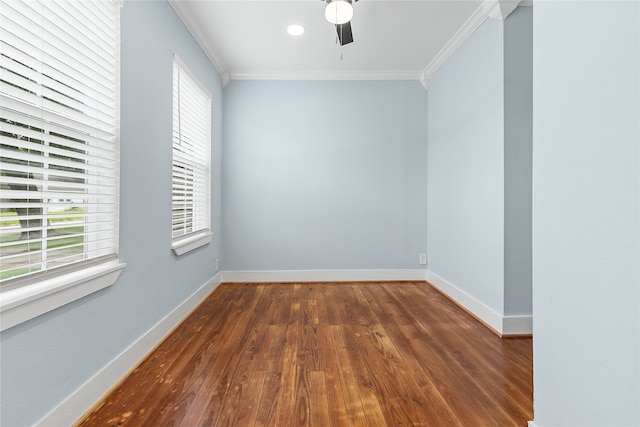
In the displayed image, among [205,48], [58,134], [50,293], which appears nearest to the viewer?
[50,293]

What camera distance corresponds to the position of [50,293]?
3.86ft

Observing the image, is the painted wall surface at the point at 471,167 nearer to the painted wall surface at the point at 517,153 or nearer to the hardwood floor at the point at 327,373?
the painted wall surface at the point at 517,153

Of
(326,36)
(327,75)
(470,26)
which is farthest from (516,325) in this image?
(327,75)

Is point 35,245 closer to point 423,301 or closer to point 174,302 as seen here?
point 174,302

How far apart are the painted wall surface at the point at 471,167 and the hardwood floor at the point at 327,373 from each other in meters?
0.47

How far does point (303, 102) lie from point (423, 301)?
2693 mm

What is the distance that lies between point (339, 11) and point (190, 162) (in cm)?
179

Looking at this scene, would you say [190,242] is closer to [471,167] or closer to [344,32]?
[344,32]

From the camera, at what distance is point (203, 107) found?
308cm

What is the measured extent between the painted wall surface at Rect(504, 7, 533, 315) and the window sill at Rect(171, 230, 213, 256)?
2.55 m

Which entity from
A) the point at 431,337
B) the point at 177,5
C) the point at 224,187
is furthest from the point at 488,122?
the point at 224,187

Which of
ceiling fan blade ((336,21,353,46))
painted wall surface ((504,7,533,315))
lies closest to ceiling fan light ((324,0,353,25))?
ceiling fan blade ((336,21,353,46))

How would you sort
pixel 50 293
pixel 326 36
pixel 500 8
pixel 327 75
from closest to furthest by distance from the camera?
pixel 50 293 < pixel 500 8 < pixel 326 36 < pixel 327 75
